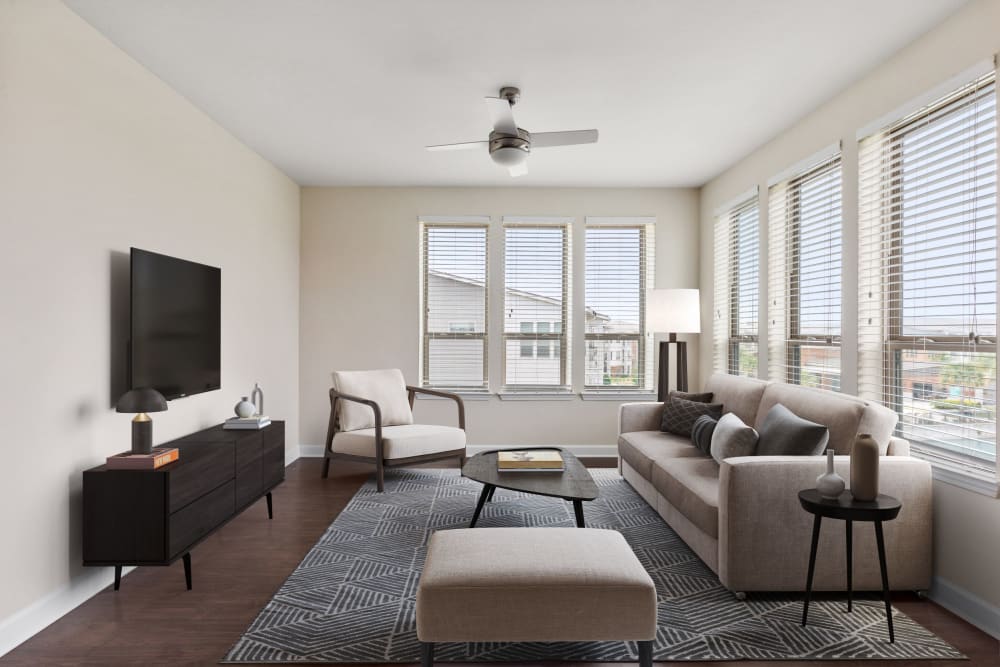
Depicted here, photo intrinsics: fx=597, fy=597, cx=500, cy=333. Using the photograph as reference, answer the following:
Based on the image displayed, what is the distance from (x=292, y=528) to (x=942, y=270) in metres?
3.85

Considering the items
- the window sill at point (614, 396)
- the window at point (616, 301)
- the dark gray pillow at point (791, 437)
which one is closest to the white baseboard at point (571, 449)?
the window sill at point (614, 396)

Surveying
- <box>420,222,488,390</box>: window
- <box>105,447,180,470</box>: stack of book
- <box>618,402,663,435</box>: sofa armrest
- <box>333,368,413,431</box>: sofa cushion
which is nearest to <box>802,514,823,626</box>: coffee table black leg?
<box>618,402,663,435</box>: sofa armrest

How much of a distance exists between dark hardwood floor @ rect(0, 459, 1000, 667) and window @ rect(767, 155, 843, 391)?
1.60m

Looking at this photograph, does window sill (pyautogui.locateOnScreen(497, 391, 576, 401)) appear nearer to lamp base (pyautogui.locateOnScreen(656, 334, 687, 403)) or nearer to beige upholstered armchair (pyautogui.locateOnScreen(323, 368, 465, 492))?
beige upholstered armchair (pyautogui.locateOnScreen(323, 368, 465, 492))

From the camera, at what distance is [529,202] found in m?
5.98

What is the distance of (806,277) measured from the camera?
4.08 meters

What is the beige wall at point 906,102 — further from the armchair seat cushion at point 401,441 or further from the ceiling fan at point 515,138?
the armchair seat cushion at point 401,441

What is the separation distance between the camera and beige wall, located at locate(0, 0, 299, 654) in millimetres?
2377

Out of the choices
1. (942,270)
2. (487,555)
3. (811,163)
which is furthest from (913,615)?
(811,163)

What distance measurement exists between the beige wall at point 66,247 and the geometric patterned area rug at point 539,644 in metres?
0.98

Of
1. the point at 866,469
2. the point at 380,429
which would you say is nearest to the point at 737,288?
the point at 866,469

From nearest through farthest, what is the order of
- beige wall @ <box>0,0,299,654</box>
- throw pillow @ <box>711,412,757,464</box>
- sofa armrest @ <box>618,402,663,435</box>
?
1. beige wall @ <box>0,0,299,654</box>
2. throw pillow @ <box>711,412,757,464</box>
3. sofa armrest @ <box>618,402,663,435</box>

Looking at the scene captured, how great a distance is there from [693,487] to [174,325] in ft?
9.85

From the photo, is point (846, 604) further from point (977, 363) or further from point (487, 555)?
point (487, 555)
